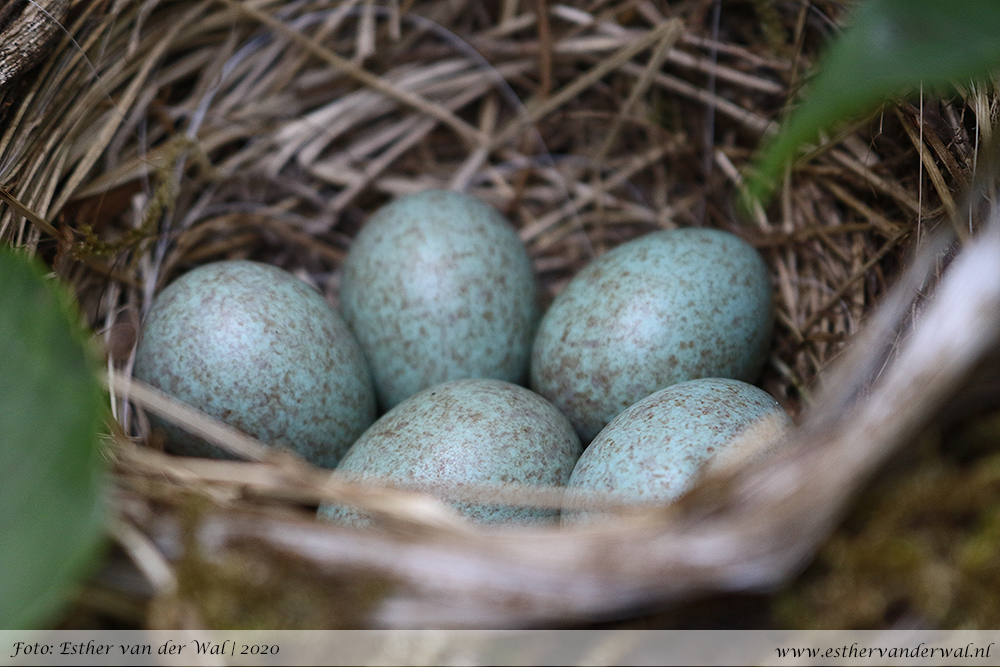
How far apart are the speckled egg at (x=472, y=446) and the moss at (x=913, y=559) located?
0.38 meters

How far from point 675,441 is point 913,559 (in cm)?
29

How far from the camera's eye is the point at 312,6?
55.5 inches

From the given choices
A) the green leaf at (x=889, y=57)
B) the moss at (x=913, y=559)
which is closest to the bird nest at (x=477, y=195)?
the moss at (x=913, y=559)

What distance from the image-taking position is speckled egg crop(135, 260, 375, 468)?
41.7 inches

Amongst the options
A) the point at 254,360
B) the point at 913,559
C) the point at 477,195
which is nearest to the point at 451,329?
the point at 254,360

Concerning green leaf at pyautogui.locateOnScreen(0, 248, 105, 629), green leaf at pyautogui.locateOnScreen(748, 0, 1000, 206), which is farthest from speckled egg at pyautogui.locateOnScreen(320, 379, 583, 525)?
green leaf at pyautogui.locateOnScreen(748, 0, 1000, 206)

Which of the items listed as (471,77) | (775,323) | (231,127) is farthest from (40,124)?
(775,323)

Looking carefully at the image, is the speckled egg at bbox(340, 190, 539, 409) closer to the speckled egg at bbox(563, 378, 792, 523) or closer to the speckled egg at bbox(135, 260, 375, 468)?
the speckled egg at bbox(135, 260, 375, 468)

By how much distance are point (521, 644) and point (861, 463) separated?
11.7 inches

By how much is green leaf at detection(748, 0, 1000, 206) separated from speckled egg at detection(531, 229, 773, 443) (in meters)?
0.49

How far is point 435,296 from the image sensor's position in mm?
1201

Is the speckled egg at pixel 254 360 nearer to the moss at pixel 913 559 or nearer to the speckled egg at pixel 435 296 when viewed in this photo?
the speckled egg at pixel 435 296

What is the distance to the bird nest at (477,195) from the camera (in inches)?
23.6

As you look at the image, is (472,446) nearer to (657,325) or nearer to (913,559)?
(657,325)
